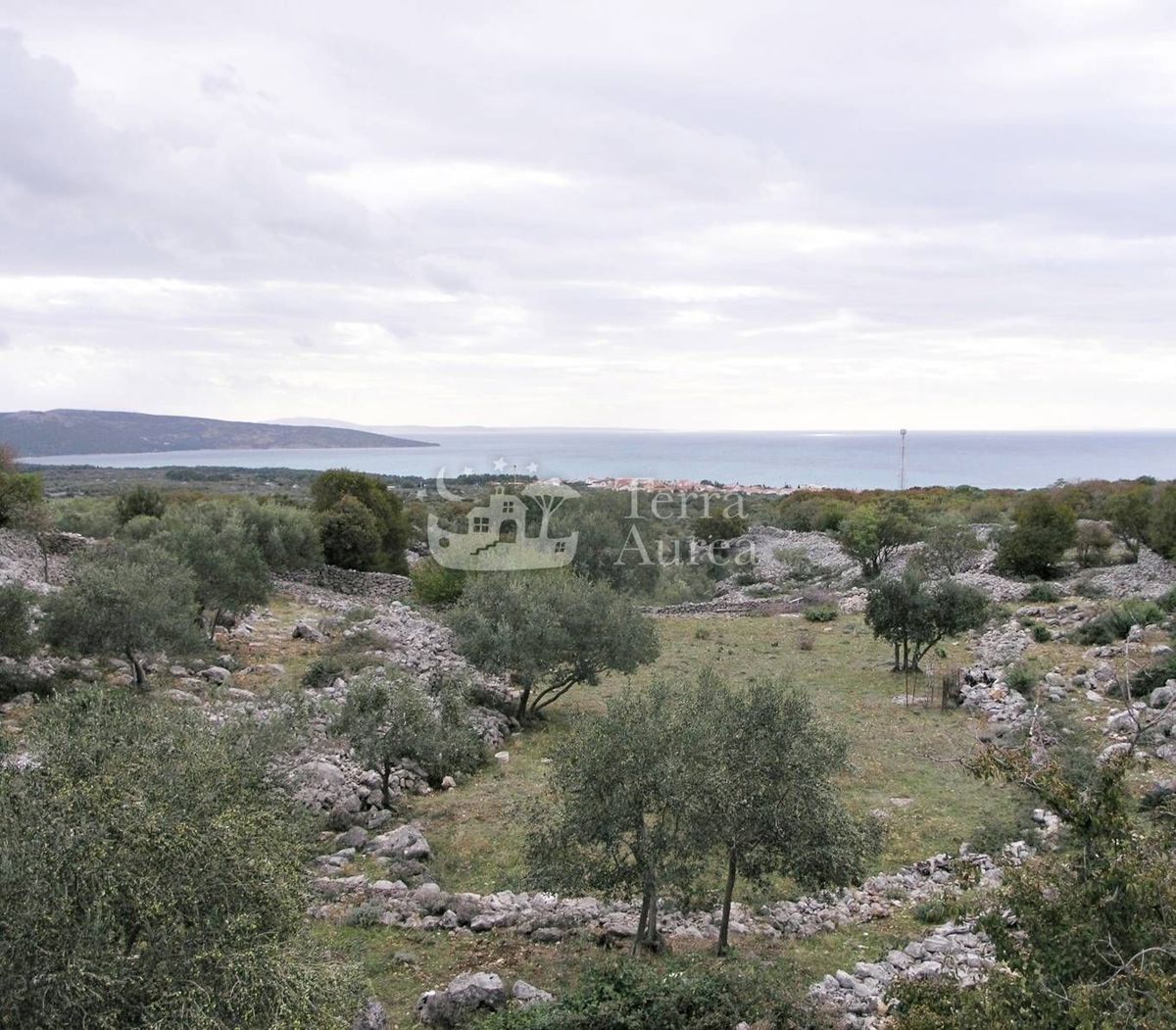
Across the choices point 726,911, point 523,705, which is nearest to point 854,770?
point 726,911

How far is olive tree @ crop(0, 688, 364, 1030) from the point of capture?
20.7ft

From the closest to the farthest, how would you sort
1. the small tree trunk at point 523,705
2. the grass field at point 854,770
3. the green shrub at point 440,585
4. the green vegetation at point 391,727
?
the grass field at point 854,770, the green vegetation at point 391,727, the small tree trunk at point 523,705, the green shrub at point 440,585

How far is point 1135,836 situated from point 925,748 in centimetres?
1396

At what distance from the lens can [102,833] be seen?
6.88 m

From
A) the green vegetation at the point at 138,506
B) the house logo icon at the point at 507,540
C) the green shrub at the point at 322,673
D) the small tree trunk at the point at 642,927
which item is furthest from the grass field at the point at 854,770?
the green vegetation at the point at 138,506

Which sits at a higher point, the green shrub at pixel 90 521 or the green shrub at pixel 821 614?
the green shrub at pixel 90 521

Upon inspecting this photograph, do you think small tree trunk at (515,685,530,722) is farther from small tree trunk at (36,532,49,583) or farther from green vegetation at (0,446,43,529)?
green vegetation at (0,446,43,529)

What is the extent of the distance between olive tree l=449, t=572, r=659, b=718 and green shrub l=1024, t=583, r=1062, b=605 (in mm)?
21906

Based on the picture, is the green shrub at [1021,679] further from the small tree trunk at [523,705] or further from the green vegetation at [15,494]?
the green vegetation at [15,494]

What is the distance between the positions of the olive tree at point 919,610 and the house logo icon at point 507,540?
47.9 ft

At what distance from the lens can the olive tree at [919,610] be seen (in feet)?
91.6

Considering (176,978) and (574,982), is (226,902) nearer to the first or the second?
(176,978)

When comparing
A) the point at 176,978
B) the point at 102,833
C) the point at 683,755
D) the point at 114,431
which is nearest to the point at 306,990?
the point at 176,978

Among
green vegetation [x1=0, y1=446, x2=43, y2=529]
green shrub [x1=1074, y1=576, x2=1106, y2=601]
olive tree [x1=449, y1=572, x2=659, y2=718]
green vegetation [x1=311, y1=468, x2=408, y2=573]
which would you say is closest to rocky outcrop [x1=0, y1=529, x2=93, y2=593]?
green vegetation [x1=0, y1=446, x2=43, y2=529]
